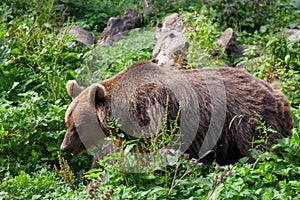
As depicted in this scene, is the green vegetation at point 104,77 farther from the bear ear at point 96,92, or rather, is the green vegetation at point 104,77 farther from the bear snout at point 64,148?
the bear ear at point 96,92

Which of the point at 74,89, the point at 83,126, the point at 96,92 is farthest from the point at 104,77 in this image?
the point at 96,92

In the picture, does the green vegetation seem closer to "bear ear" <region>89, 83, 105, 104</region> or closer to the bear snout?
the bear snout

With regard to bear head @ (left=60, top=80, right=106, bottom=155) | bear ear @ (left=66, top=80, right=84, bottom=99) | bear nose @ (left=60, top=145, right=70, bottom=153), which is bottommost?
bear nose @ (left=60, top=145, right=70, bottom=153)

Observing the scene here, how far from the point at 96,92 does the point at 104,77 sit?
1597 millimetres

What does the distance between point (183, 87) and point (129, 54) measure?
2627mm

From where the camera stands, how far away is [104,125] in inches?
225

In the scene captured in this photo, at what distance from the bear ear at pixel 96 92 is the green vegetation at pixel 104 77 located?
0.73 metres

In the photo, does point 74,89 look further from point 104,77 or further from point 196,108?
point 196,108

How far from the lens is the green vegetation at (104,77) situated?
4.48m

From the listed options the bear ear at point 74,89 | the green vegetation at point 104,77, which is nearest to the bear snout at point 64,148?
the green vegetation at point 104,77

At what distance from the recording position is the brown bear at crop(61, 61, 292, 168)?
541 centimetres

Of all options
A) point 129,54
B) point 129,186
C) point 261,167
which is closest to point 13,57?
point 129,54

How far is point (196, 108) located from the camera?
551 centimetres

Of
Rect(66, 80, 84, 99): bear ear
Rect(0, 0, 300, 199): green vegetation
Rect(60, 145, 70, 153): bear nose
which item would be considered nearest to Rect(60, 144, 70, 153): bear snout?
Rect(60, 145, 70, 153): bear nose
